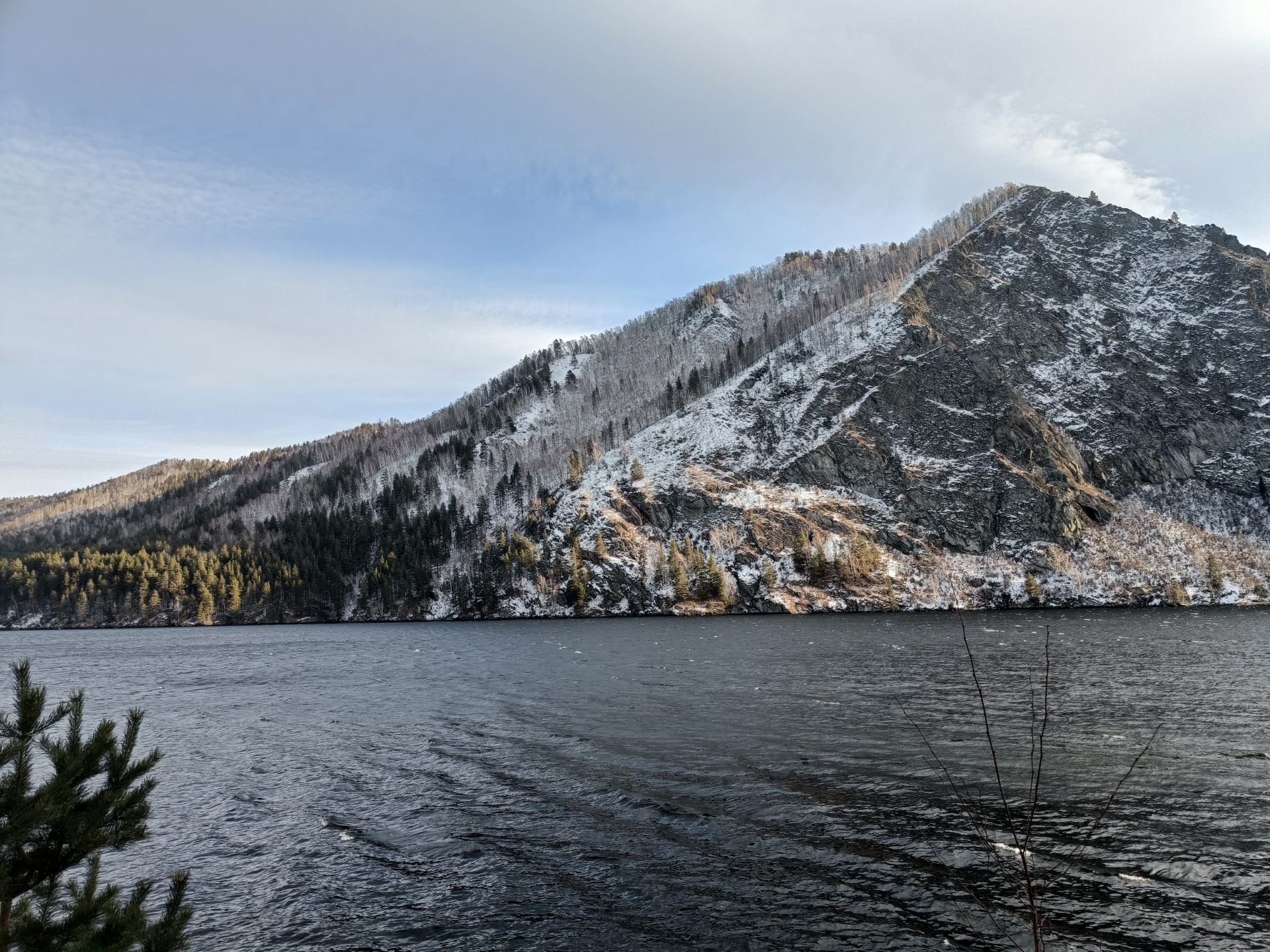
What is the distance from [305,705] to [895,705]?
1351 inches

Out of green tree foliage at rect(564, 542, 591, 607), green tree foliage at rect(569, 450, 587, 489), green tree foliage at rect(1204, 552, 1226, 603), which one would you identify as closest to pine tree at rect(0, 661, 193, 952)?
green tree foliage at rect(564, 542, 591, 607)

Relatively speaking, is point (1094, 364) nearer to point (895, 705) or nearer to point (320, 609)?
point (895, 705)

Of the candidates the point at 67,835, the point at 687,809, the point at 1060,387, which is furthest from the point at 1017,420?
the point at 67,835

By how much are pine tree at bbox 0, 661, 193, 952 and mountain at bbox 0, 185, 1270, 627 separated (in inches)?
5128

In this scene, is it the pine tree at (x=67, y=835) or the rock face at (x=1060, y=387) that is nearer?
the pine tree at (x=67, y=835)

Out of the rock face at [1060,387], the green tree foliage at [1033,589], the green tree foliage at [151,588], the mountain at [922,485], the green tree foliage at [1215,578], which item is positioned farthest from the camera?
the green tree foliage at [151,588]

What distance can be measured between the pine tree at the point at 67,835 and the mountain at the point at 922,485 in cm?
13025

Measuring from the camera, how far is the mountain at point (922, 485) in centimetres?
13525

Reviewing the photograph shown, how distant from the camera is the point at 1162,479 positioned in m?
148

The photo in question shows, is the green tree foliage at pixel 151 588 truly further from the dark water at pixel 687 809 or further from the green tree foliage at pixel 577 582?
the dark water at pixel 687 809

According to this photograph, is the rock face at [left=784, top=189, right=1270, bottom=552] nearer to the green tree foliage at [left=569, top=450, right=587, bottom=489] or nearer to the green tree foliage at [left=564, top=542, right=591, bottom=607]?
the green tree foliage at [left=564, top=542, right=591, bottom=607]

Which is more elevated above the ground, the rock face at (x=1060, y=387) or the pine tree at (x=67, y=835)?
the rock face at (x=1060, y=387)

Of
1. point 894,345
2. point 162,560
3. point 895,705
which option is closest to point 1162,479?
point 894,345

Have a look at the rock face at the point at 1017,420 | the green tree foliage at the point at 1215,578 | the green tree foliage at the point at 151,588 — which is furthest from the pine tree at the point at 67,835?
the green tree foliage at the point at 151,588
